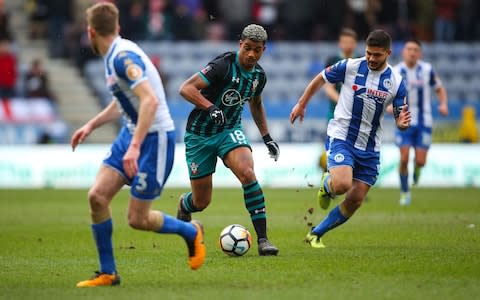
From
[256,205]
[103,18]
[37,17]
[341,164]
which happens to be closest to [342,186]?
[341,164]

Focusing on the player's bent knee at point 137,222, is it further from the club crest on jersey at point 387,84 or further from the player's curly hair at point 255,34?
the club crest on jersey at point 387,84

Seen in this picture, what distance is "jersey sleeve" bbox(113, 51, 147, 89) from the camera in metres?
7.45

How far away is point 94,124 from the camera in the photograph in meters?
8.11

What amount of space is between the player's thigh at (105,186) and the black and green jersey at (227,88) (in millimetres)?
2451

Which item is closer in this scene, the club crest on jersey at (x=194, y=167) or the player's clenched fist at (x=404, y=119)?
the player's clenched fist at (x=404, y=119)

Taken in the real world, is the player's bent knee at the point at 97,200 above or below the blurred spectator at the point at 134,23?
above

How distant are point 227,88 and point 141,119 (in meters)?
2.73

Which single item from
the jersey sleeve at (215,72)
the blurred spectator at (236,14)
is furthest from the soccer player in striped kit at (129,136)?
the blurred spectator at (236,14)

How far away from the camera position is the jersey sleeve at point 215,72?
32.4 feet

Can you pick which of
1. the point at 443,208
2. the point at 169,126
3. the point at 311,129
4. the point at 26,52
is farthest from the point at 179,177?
the point at 169,126

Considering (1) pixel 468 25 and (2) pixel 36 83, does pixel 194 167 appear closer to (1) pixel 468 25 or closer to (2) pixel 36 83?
(2) pixel 36 83

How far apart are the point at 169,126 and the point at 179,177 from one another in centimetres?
1292

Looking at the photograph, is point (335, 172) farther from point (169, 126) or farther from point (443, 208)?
point (443, 208)

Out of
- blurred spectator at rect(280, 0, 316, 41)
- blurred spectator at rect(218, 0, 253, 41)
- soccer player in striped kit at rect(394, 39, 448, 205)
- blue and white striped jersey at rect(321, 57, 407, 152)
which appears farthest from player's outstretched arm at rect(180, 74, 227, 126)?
blurred spectator at rect(280, 0, 316, 41)
